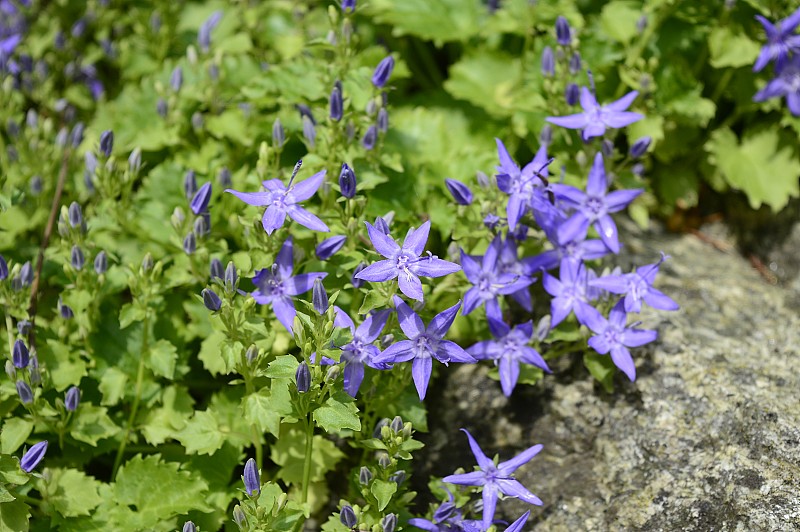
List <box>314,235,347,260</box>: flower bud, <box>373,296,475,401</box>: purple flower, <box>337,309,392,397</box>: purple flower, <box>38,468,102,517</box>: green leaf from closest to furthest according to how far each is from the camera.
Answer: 1. <box>373,296,475,401</box>: purple flower
2. <box>337,309,392,397</box>: purple flower
3. <box>314,235,347,260</box>: flower bud
4. <box>38,468,102,517</box>: green leaf

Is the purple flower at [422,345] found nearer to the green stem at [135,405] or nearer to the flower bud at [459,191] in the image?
the flower bud at [459,191]

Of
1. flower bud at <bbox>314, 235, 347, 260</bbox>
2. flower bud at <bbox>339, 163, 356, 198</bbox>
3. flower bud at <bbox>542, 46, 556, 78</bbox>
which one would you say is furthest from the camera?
flower bud at <bbox>542, 46, 556, 78</bbox>

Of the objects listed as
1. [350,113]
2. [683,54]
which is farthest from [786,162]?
[350,113]

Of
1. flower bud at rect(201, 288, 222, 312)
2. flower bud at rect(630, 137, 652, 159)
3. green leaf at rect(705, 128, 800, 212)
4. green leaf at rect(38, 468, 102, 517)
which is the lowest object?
green leaf at rect(705, 128, 800, 212)

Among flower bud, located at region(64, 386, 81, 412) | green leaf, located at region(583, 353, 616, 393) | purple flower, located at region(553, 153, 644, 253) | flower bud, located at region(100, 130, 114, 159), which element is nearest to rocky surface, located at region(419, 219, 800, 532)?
green leaf, located at region(583, 353, 616, 393)

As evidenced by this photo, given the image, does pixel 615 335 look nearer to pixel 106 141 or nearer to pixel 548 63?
pixel 548 63

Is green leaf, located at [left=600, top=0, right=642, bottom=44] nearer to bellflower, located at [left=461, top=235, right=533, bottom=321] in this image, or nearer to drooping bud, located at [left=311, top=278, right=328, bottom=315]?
bellflower, located at [left=461, top=235, right=533, bottom=321]
